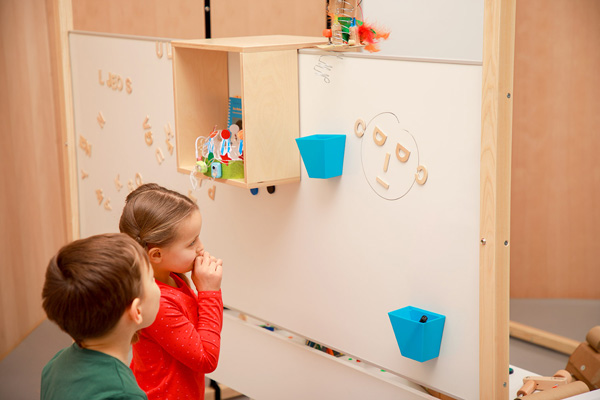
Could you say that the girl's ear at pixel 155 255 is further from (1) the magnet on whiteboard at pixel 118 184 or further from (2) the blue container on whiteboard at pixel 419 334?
(1) the magnet on whiteboard at pixel 118 184

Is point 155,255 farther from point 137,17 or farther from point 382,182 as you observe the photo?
point 137,17

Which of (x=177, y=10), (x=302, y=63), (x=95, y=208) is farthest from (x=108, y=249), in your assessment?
(x=177, y=10)

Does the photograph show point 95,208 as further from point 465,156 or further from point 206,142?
point 465,156

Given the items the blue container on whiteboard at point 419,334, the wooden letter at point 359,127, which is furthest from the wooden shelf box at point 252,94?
the blue container on whiteboard at point 419,334

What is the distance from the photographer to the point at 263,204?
7.15 feet

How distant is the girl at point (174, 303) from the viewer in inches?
59.4

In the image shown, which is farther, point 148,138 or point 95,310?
point 148,138

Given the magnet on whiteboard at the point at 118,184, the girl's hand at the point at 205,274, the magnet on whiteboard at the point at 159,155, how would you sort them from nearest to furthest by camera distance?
the girl's hand at the point at 205,274, the magnet on whiteboard at the point at 159,155, the magnet on whiteboard at the point at 118,184

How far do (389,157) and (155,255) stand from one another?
0.62 m

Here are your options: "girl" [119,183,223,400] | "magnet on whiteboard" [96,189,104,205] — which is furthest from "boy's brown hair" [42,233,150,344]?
"magnet on whiteboard" [96,189,104,205]

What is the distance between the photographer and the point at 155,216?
153 centimetres

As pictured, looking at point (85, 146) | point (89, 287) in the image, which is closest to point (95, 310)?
point (89, 287)

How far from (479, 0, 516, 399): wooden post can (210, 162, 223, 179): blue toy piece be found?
2.52 feet

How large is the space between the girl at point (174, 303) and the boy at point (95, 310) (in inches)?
10.7
